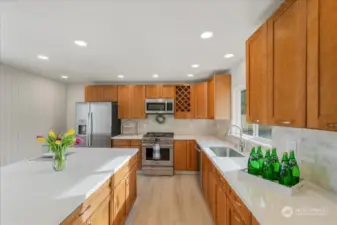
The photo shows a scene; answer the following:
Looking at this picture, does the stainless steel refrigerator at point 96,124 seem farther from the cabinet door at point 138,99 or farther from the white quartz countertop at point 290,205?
the white quartz countertop at point 290,205

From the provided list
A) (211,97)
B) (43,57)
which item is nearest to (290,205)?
(211,97)

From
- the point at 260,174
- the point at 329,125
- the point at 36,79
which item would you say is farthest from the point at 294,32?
the point at 36,79

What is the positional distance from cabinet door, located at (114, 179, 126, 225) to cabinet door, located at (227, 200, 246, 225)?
113cm

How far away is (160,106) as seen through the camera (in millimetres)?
4617

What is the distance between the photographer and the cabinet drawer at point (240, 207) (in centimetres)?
116

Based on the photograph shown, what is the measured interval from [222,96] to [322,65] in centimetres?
285

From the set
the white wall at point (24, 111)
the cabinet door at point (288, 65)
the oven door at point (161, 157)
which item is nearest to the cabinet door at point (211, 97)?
the oven door at point (161, 157)

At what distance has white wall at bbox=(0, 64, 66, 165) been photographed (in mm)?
3486

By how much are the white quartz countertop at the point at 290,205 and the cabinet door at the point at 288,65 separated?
1.58ft

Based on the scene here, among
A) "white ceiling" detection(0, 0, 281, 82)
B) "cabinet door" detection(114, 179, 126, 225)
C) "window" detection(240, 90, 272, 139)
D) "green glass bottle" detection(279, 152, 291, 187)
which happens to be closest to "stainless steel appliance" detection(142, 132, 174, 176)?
"window" detection(240, 90, 272, 139)

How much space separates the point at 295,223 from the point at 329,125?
520mm

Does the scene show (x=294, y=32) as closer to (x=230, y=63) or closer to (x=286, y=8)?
(x=286, y=8)

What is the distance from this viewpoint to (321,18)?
95 centimetres

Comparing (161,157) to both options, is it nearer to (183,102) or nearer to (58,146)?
(183,102)
